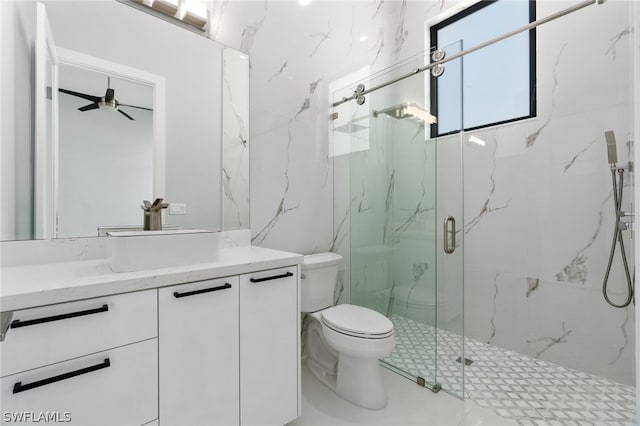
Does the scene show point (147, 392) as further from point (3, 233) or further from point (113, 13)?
point (113, 13)

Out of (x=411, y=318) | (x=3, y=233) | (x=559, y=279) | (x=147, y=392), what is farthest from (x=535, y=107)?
(x=3, y=233)

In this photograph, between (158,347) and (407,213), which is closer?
(158,347)

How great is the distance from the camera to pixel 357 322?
1754 millimetres

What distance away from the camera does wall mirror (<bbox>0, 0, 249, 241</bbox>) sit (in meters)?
1.25

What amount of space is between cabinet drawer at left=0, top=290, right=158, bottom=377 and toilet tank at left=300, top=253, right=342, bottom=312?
3.42 ft

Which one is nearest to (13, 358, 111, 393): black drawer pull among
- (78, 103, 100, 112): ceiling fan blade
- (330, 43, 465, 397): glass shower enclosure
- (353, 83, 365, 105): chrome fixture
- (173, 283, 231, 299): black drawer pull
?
(173, 283, 231, 299): black drawer pull

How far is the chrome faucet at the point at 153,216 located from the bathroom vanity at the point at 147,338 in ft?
0.73

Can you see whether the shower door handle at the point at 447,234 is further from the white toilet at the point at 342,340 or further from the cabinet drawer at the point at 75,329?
the cabinet drawer at the point at 75,329

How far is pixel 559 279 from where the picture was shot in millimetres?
2088

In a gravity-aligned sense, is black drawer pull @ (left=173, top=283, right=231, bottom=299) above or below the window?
below

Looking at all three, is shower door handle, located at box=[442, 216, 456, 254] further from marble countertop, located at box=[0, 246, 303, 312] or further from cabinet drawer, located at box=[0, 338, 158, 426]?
cabinet drawer, located at box=[0, 338, 158, 426]

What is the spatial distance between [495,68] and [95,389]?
3.09m

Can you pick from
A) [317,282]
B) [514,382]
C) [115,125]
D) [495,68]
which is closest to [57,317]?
[115,125]

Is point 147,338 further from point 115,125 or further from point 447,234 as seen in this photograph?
point 447,234
